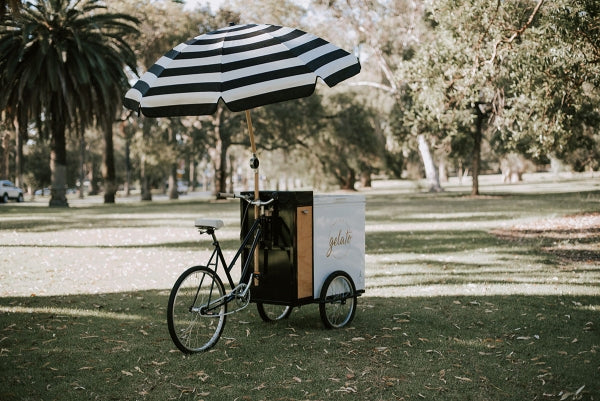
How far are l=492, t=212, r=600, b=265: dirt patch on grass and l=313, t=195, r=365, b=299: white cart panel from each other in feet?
17.8

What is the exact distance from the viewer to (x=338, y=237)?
6.24 m

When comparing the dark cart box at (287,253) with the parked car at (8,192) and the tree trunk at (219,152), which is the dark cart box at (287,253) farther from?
the parked car at (8,192)

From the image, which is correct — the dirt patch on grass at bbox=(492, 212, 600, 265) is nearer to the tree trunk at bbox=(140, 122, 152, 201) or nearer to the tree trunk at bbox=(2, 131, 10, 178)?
the tree trunk at bbox=(140, 122, 152, 201)

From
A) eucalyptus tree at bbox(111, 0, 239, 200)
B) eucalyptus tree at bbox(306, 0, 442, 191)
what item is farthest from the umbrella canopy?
eucalyptus tree at bbox(111, 0, 239, 200)

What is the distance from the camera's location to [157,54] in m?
35.3

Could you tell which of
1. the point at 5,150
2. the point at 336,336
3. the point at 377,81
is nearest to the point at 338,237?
the point at 336,336

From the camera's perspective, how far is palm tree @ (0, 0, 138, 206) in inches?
1024

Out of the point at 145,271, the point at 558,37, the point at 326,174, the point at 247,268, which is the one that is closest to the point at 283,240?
the point at 247,268

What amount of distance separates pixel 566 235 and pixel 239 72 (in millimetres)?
11327

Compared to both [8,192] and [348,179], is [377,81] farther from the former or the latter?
[8,192]

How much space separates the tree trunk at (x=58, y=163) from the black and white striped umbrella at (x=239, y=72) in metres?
24.5

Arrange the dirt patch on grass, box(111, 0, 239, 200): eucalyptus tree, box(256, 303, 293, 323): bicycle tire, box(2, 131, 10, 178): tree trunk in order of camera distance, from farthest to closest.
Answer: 1. box(2, 131, 10, 178): tree trunk
2. box(111, 0, 239, 200): eucalyptus tree
3. the dirt patch on grass
4. box(256, 303, 293, 323): bicycle tire

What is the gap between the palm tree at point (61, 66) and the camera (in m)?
26.0

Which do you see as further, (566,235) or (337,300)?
(566,235)
